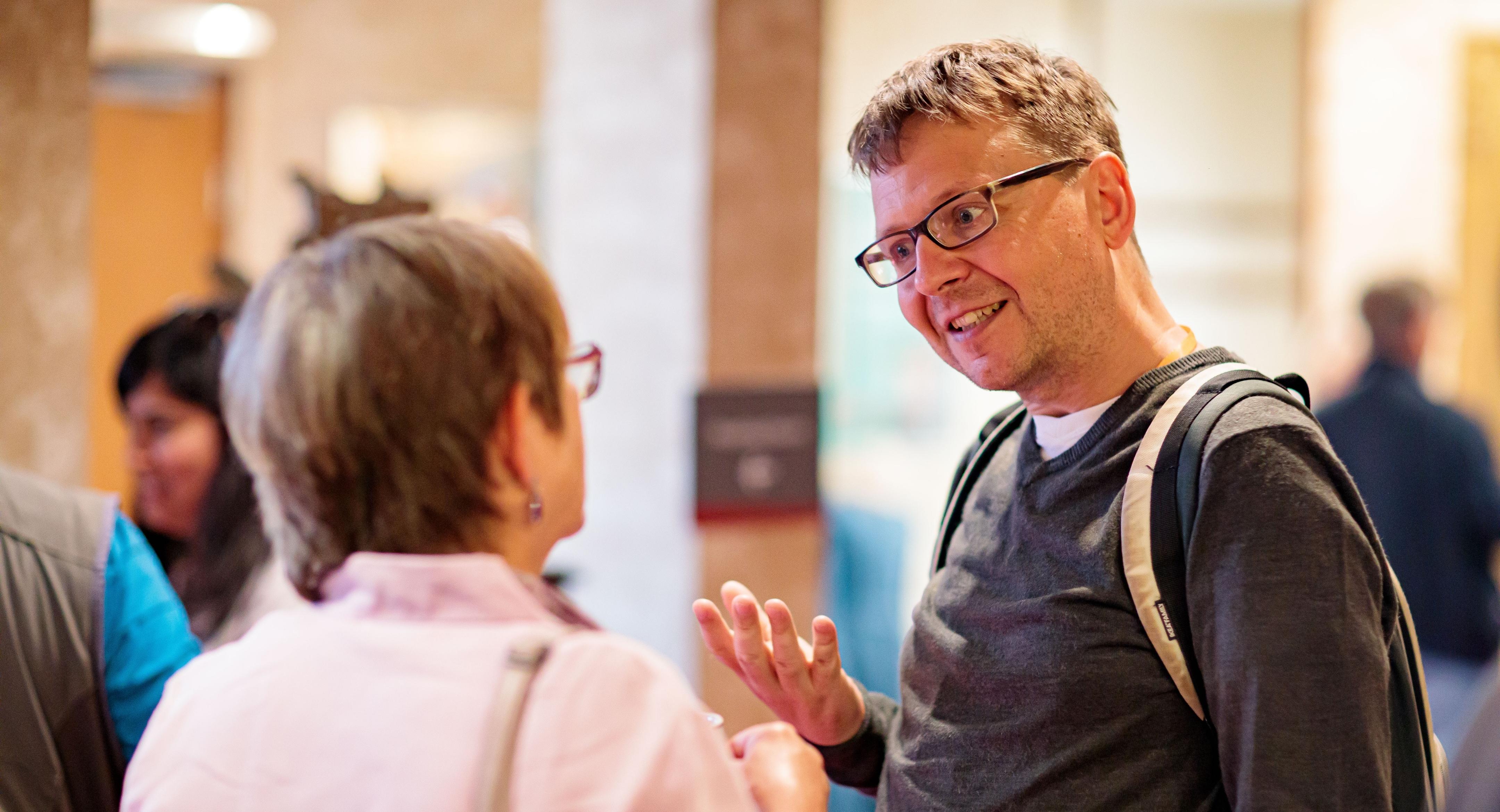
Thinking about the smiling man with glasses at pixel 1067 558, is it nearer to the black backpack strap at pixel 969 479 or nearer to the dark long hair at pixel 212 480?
the black backpack strap at pixel 969 479

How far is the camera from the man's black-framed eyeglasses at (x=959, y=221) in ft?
4.41

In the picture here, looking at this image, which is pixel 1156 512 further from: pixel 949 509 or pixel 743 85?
pixel 743 85

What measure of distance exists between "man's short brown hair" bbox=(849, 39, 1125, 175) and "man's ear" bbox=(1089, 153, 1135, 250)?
0.06 feet

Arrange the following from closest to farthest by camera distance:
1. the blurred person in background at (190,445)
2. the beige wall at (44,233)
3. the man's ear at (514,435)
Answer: the man's ear at (514,435), the beige wall at (44,233), the blurred person in background at (190,445)

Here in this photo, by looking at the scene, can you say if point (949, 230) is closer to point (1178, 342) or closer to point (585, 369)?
point (1178, 342)

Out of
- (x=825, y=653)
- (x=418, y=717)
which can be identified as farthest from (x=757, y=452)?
(x=418, y=717)

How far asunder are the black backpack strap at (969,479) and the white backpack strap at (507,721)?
723mm

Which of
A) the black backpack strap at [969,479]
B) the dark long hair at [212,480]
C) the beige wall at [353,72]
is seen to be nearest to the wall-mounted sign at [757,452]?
the dark long hair at [212,480]

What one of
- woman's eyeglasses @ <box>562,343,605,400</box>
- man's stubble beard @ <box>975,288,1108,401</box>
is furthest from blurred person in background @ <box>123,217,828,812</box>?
man's stubble beard @ <box>975,288,1108,401</box>

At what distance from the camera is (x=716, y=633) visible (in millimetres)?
1422

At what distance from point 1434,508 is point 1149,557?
3.12 meters

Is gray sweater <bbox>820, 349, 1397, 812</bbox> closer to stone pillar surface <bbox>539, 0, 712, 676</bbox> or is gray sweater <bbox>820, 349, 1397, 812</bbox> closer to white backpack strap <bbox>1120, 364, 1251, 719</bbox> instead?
white backpack strap <bbox>1120, 364, 1251, 719</bbox>

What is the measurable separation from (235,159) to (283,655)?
5570 mm

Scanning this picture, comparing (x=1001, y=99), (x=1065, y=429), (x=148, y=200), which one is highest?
(x=148, y=200)
